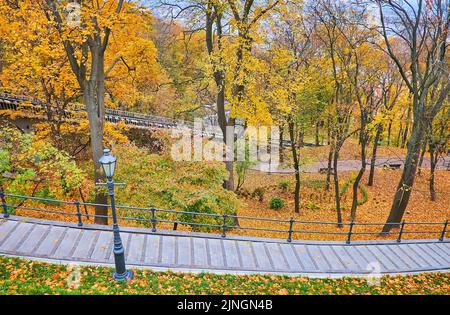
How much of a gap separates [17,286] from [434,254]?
512 inches

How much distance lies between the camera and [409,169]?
13477 mm

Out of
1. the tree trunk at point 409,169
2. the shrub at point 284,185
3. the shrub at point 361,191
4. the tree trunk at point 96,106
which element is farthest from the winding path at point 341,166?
the tree trunk at point 96,106

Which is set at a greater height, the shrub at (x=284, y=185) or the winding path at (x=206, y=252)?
the winding path at (x=206, y=252)

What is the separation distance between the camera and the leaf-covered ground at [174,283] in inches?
294

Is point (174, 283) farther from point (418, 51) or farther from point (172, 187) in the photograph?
point (418, 51)

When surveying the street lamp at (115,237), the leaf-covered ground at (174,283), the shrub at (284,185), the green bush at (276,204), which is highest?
the street lamp at (115,237)

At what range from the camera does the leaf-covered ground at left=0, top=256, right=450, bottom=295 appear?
24.5 ft

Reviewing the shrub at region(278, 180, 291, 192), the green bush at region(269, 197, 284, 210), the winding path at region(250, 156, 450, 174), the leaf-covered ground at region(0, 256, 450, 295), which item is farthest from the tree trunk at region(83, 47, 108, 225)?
the winding path at region(250, 156, 450, 174)

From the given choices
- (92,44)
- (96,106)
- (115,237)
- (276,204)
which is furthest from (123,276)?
(276,204)

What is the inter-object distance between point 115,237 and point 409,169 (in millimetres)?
12507

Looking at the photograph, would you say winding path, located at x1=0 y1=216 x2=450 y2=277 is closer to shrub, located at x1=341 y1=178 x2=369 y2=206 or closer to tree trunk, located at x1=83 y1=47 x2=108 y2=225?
tree trunk, located at x1=83 y1=47 x2=108 y2=225

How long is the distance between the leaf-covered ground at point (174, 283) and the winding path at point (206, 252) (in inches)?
11.6

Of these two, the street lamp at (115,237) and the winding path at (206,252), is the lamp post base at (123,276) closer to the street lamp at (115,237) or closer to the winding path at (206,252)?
the street lamp at (115,237)
